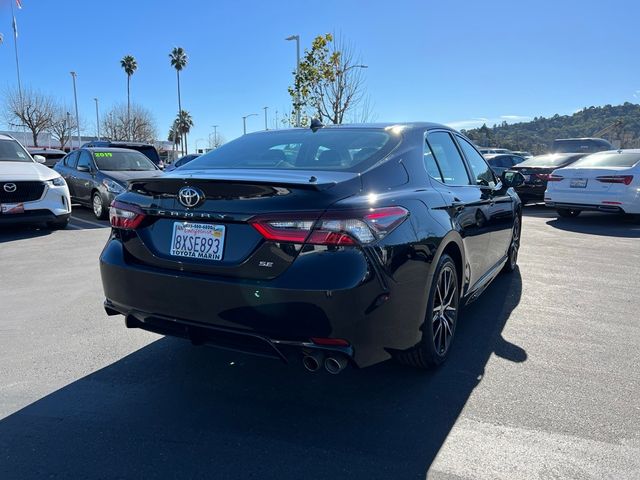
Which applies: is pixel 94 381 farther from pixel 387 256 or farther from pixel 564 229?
pixel 564 229

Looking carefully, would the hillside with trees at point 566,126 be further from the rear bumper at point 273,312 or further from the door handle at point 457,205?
the rear bumper at point 273,312

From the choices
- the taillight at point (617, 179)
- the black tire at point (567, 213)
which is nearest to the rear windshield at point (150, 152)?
the black tire at point (567, 213)

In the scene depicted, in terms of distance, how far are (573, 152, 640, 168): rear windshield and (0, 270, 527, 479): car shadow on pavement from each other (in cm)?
820

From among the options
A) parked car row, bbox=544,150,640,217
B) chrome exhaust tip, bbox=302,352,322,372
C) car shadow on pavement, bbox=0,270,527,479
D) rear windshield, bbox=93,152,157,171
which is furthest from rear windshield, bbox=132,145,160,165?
chrome exhaust tip, bbox=302,352,322,372

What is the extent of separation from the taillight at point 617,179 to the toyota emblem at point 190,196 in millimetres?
9447

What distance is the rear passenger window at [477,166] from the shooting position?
15.1 feet

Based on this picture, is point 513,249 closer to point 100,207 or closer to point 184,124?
point 100,207

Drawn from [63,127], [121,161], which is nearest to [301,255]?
[121,161]

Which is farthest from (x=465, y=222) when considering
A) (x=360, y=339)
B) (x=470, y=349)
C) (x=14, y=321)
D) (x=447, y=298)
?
(x=14, y=321)

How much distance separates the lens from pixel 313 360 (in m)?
2.57

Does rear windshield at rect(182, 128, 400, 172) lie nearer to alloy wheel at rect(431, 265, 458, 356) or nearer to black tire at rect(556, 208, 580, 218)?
alloy wheel at rect(431, 265, 458, 356)

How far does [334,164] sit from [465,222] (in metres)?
1.15

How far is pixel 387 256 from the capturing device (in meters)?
2.64

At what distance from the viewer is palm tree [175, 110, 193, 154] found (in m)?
82.5
